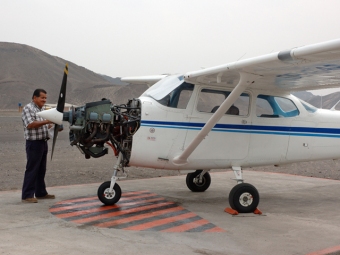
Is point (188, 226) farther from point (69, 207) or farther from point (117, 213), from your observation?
point (69, 207)

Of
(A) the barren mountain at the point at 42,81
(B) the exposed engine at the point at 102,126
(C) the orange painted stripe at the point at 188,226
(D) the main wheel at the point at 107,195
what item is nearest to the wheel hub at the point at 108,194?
(D) the main wheel at the point at 107,195

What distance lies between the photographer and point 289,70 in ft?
22.7

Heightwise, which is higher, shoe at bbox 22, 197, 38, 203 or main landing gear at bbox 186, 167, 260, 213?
main landing gear at bbox 186, 167, 260, 213

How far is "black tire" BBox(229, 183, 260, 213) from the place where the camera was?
7.42 meters

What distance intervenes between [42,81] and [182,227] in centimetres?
13250

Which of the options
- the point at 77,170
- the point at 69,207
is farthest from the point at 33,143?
the point at 77,170

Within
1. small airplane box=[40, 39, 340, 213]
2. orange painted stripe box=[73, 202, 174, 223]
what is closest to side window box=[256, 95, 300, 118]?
small airplane box=[40, 39, 340, 213]

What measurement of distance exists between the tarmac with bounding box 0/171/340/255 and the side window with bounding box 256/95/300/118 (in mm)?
1769

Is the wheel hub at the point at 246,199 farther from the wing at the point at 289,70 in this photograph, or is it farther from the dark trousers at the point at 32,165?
the dark trousers at the point at 32,165

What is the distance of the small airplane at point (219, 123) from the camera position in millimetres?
7145

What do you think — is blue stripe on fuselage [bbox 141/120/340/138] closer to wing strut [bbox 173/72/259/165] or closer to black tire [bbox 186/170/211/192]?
wing strut [bbox 173/72/259/165]

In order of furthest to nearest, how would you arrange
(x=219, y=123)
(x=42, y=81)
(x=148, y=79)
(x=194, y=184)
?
(x=42, y=81) → (x=148, y=79) → (x=194, y=184) → (x=219, y=123)

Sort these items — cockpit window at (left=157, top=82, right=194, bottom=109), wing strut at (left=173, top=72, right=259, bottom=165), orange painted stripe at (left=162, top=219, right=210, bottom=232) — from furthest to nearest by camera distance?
1. cockpit window at (left=157, top=82, right=194, bottom=109)
2. wing strut at (left=173, top=72, right=259, bottom=165)
3. orange painted stripe at (left=162, top=219, right=210, bottom=232)

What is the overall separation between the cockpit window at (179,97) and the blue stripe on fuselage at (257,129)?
0.34 meters
